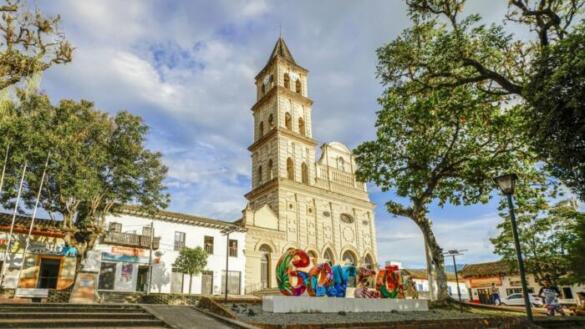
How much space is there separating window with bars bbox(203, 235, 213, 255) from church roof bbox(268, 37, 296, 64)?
1963cm

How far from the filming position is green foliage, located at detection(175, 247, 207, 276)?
24109 mm

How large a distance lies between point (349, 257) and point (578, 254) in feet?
55.1

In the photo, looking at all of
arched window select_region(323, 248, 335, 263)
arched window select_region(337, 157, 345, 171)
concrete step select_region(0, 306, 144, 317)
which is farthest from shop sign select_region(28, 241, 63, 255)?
arched window select_region(337, 157, 345, 171)

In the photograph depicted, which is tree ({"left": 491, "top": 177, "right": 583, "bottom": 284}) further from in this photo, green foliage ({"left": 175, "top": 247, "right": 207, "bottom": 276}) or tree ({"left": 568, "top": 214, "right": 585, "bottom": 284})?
green foliage ({"left": 175, "top": 247, "right": 207, "bottom": 276})

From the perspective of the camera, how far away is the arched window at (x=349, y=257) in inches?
1300

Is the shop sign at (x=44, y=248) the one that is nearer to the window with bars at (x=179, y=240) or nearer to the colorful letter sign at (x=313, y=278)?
the window with bars at (x=179, y=240)

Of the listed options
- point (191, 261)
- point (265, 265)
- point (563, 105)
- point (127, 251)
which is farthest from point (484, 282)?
point (563, 105)

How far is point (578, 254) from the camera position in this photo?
75.5 feet

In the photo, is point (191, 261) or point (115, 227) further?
point (191, 261)

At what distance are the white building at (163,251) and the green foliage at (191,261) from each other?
1174 millimetres

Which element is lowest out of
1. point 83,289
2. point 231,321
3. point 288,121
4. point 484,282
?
point 231,321

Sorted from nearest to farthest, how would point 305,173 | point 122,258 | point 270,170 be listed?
point 122,258 → point 270,170 → point 305,173

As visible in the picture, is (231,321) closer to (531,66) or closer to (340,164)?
(531,66)

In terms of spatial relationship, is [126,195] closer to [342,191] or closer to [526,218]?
[342,191]
